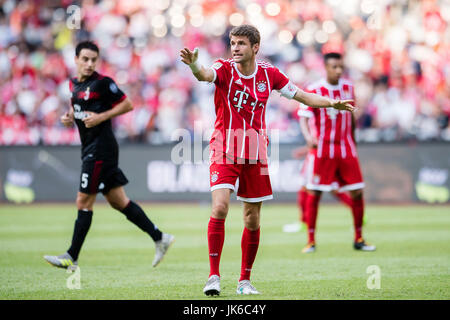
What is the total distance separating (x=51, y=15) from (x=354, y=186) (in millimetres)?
14984

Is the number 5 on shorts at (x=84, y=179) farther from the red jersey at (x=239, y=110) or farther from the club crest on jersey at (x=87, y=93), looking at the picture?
the red jersey at (x=239, y=110)

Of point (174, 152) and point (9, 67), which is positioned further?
point (9, 67)

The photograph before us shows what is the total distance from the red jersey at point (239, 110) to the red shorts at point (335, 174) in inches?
138

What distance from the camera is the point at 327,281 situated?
21.6ft

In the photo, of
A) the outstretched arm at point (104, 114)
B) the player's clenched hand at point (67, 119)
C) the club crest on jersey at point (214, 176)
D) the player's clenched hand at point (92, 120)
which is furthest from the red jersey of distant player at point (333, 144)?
the club crest on jersey at point (214, 176)

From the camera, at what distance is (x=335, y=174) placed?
31.3 feet

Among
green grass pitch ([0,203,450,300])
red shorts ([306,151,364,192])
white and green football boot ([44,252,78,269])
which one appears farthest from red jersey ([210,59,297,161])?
red shorts ([306,151,364,192])

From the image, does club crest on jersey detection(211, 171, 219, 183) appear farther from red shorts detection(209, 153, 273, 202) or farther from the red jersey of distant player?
the red jersey of distant player

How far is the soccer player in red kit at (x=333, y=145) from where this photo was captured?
9.40m

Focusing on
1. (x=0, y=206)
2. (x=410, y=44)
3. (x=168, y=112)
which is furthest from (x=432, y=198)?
(x=0, y=206)

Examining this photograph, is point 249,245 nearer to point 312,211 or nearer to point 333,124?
point 312,211

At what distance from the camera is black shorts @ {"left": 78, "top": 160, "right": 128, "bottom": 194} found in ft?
24.2

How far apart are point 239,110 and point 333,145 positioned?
3695 mm

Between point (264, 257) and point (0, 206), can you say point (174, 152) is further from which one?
point (264, 257)
